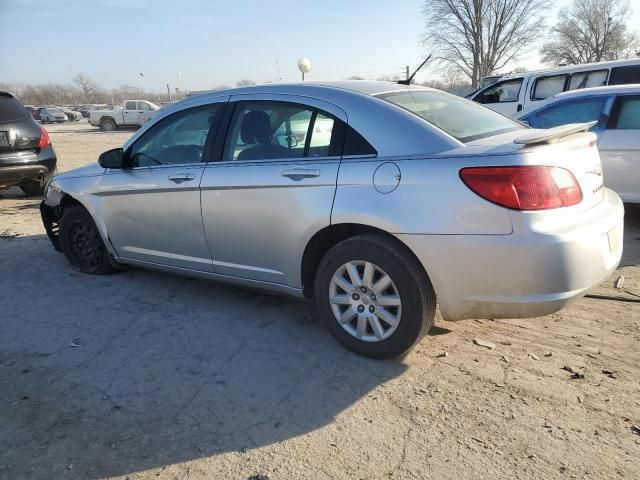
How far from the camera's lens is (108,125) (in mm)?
31875

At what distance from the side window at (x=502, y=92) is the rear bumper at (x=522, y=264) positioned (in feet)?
30.6

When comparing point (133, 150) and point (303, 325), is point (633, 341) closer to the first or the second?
point (303, 325)

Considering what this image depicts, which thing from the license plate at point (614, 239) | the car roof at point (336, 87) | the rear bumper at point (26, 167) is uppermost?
the car roof at point (336, 87)

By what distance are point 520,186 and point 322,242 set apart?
4.05 ft

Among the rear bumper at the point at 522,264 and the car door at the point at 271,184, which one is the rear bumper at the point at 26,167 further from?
the rear bumper at the point at 522,264

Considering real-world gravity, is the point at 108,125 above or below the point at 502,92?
below

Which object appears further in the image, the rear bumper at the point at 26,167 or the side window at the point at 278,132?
the rear bumper at the point at 26,167

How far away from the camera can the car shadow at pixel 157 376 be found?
7.95ft

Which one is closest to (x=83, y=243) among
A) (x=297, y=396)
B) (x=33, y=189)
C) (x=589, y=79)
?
(x=297, y=396)

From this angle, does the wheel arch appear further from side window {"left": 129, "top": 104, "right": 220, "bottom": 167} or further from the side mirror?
the side mirror

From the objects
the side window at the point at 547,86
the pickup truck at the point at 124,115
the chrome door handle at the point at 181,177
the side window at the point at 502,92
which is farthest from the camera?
the pickup truck at the point at 124,115

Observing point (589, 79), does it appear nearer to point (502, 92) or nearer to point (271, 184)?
point (502, 92)

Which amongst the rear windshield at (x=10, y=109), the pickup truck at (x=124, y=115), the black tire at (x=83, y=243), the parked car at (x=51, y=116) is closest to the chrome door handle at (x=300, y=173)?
the black tire at (x=83, y=243)

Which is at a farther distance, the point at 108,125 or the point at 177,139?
the point at 108,125
